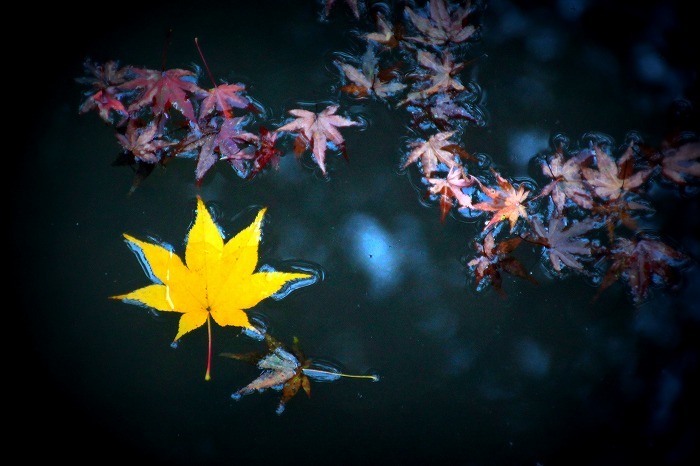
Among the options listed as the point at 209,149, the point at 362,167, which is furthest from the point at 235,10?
the point at 362,167

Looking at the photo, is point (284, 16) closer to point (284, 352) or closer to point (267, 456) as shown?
point (284, 352)

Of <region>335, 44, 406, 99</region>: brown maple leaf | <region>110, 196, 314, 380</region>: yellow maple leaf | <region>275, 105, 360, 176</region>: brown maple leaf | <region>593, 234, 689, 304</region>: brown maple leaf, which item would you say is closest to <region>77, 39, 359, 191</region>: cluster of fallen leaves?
<region>275, 105, 360, 176</region>: brown maple leaf

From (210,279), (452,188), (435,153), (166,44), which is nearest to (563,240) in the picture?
(452,188)

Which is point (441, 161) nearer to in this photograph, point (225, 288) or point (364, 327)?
point (364, 327)

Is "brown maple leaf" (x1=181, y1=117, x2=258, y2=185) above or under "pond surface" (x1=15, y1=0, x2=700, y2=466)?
above

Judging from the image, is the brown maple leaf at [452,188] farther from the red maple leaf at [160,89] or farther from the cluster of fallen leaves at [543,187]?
the red maple leaf at [160,89]

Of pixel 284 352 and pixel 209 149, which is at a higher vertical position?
pixel 209 149

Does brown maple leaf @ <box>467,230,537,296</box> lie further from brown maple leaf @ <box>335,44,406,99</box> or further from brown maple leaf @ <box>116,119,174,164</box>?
brown maple leaf @ <box>116,119,174,164</box>
